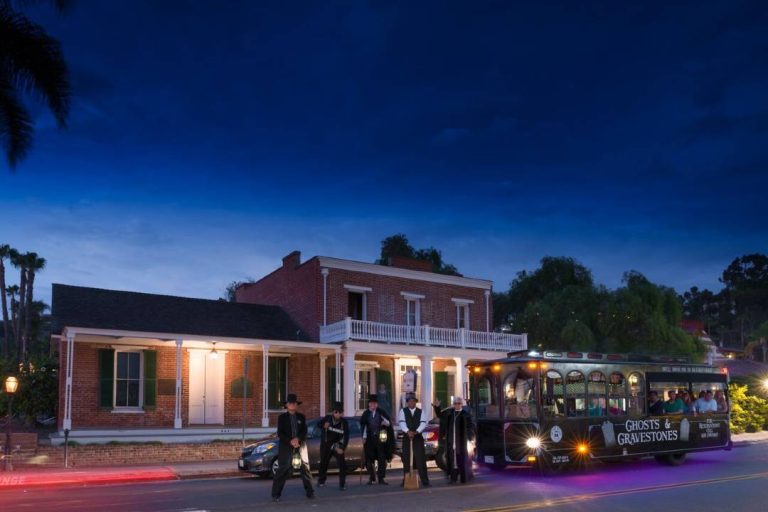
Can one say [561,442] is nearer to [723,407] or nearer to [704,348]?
[723,407]

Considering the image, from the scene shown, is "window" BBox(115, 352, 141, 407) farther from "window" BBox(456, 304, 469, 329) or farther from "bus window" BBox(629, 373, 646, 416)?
"bus window" BBox(629, 373, 646, 416)

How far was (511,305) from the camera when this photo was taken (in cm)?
5538

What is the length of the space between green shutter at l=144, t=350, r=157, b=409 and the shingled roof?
888mm

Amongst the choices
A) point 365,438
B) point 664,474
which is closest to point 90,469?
point 365,438

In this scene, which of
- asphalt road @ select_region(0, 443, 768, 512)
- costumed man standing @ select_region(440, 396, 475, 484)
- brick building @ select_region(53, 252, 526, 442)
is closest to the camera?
asphalt road @ select_region(0, 443, 768, 512)

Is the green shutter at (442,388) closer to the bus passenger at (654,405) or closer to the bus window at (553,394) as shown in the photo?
the bus passenger at (654,405)

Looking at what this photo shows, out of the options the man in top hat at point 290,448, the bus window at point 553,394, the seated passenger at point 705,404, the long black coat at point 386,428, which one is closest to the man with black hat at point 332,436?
the long black coat at point 386,428

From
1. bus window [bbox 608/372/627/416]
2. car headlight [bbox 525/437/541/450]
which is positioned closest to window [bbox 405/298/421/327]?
bus window [bbox 608/372/627/416]

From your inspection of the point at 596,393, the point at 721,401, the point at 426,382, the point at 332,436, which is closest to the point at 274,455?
the point at 332,436

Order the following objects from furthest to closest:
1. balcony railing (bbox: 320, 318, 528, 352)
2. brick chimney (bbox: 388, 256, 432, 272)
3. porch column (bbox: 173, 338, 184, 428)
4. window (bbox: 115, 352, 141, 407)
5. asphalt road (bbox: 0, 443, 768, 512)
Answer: brick chimney (bbox: 388, 256, 432, 272), balcony railing (bbox: 320, 318, 528, 352), window (bbox: 115, 352, 141, 407), porch column (bbox: 173, 338, 184, 428), asphalt road (bbox: 0, 443, 768, 512)

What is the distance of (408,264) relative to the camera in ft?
114

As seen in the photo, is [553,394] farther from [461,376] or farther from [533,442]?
[461,376]

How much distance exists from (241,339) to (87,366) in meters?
4.87

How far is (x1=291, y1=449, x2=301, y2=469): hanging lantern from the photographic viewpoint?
1275cm
